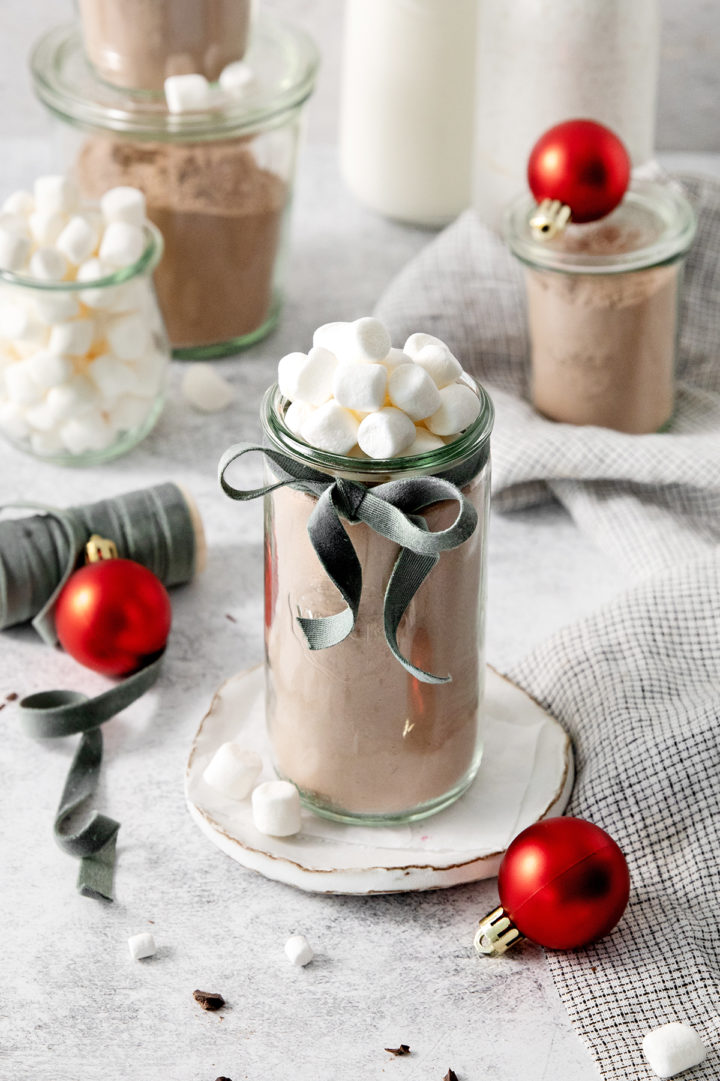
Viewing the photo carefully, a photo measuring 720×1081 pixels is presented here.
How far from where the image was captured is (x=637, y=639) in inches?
Answer: 29.7

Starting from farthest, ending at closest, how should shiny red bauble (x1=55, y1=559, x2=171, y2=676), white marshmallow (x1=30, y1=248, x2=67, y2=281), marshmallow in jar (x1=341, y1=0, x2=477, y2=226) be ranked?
marshmallow in jar (x1=341, y1=0, x2=477, y2=226), white marshmallow (x1=30, y1=248, x2=67, y2=281), shiny red bauble (x1=55, y1=559, x2=171, y2=676)

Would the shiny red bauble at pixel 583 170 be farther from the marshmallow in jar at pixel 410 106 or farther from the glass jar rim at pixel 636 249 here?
the marshmallow in jar at pixel 410 106

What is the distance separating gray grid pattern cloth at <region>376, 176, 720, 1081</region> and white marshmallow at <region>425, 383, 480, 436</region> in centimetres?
23

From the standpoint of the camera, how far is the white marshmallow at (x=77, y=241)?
86cm

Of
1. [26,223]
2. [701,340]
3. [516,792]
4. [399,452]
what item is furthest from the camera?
[701,340]

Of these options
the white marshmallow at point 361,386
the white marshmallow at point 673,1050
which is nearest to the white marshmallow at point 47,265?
the white marshmallow at point 361,386

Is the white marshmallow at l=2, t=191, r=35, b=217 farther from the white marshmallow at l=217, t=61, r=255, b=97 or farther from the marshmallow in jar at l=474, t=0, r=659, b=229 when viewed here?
the marshmallow in jar at l=474, t=0, r=659, b=229

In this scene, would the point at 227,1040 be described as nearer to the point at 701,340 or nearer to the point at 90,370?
the point at 90,370

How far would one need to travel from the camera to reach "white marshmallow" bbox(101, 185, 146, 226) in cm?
88

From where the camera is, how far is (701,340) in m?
1.05

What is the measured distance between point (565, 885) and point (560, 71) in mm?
699

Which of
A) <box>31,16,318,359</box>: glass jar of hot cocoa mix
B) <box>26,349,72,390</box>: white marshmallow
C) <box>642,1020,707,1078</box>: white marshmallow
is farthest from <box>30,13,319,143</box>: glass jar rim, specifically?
<box>642,1020,707,1078</box>: white marshmallow

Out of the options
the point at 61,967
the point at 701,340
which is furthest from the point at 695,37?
the point at 61,967

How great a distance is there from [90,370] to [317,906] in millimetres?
449
